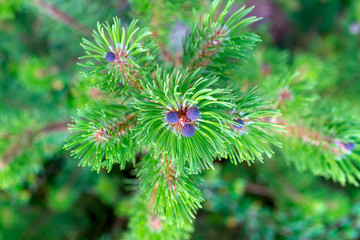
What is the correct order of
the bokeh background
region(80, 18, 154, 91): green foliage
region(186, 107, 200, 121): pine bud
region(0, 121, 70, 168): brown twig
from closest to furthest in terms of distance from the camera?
region(186, 107, 200, 121): pine bud
region(80, 18, 154, 91): green foliage
region(0, 121, 70, 168): brown twig
the bokeh background

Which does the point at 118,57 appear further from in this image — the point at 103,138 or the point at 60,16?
the point at 60,16

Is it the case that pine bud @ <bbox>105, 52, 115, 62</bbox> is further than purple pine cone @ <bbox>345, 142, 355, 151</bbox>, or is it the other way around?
purple pine cone @ <bbox>345, 142, 355, 151</bbox>

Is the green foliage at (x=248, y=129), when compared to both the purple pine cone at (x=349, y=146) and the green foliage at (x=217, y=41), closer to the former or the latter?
the green foliage at (x=217, y=41)

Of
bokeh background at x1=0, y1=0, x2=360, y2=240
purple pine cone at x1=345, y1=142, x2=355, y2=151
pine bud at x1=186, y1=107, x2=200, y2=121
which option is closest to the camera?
pine bud at x1=186, y1=107, x2=200, y2=121

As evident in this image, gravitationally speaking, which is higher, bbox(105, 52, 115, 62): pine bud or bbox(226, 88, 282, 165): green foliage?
bbox(105, 52, 115, 62): pine bud

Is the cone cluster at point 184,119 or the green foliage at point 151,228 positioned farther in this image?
the green foliage at point 151,228

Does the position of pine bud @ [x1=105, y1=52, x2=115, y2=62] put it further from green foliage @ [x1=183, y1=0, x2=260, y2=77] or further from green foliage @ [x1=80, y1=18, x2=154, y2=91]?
green foliage @ [x1=183, y1=0, x2=260, y2=77]

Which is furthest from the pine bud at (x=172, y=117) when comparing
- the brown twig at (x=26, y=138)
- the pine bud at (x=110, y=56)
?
the brown twig at (x=26, y=138)

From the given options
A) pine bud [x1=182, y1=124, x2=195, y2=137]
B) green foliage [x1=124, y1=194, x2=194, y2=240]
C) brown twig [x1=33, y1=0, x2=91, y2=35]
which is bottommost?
green foliage [x1=124, y1=194, x2=194, y2=240]

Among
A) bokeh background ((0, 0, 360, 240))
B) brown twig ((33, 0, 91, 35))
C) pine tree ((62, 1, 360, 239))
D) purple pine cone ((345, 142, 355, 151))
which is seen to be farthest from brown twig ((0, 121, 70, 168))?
purple pine cone ((345, 142, 355, 151))
